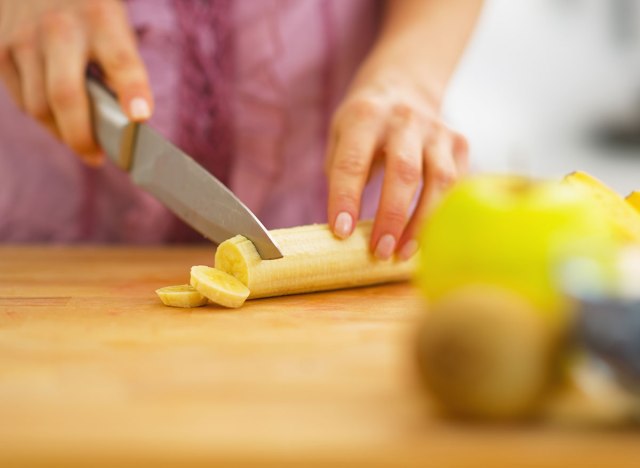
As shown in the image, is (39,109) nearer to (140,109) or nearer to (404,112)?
(140,109)

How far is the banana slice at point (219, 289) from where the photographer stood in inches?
42.3

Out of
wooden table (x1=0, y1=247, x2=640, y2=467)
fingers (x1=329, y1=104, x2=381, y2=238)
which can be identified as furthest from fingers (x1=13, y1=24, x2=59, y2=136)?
fingers (x1=329, y1=104, x2=381, y2=238)

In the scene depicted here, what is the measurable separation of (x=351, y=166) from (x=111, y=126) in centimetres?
39

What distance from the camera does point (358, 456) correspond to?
0.56m

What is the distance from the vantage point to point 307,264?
1.17 meters

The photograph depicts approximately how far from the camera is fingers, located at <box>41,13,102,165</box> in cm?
137

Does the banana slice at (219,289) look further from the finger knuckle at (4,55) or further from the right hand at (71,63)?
the finger knuckle at (4,55)

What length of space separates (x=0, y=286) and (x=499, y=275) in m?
0.84

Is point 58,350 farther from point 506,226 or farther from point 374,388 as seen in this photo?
point 506,226

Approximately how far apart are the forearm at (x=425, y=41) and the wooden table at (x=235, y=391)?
0.49m

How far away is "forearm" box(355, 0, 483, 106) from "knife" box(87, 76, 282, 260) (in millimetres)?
405

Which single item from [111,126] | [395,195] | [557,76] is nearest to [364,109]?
[395,195]

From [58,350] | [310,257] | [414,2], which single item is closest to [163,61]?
[414,2]

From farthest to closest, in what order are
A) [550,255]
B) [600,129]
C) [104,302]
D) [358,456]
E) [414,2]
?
[600,129] < [414,2] < [104,302] < [550,255] < [358,456]
